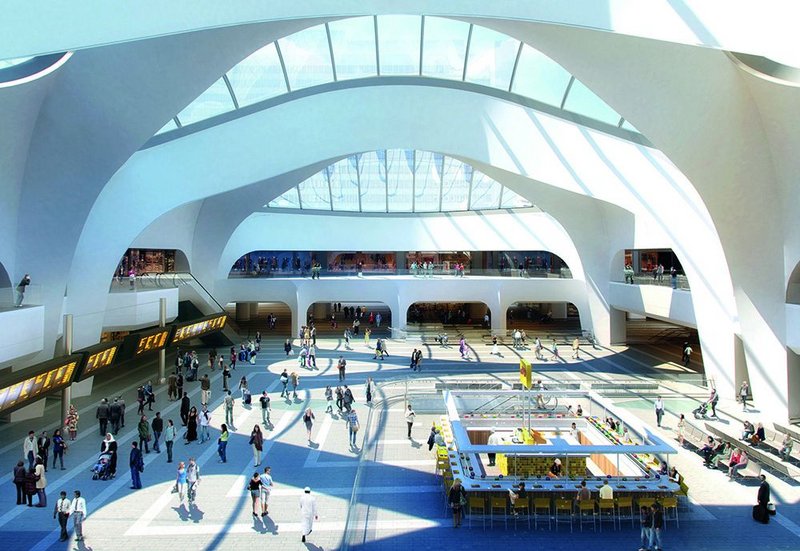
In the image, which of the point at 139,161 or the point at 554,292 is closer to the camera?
the point at 139,161

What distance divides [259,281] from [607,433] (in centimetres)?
2347

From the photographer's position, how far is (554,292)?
106 feet

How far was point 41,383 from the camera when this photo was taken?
13.2m

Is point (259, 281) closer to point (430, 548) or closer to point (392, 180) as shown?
point (392, 180)

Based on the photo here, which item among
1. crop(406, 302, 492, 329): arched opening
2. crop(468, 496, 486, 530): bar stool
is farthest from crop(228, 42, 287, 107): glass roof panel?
crop(406, 302, 492, 329): arched opening

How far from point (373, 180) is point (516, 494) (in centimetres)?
2777

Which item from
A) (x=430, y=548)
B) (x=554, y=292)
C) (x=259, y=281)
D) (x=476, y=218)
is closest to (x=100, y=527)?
(x=430, y=548)

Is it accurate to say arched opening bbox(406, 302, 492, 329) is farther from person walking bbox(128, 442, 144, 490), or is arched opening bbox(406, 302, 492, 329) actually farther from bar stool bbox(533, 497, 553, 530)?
person walking bbox(128, 442, 144, 490)

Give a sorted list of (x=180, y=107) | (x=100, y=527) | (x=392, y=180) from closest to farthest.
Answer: (x=100, y=527) → (x=180, y=107) → (x=392, y=180)

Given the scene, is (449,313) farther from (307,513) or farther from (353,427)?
(307,513)

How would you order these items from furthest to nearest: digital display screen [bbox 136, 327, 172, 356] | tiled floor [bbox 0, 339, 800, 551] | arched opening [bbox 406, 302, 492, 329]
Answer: arched opening [bbox 406, 302, 492, 329], digital display screen [bbox 136, 327, 172, 356], tiled floor [bbox 0, 339, 800, 551]

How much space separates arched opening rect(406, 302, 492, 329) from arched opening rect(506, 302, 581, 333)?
6.73 ft

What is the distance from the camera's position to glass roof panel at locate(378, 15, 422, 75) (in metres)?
19.9

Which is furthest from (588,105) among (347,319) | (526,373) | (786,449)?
(347,319)
